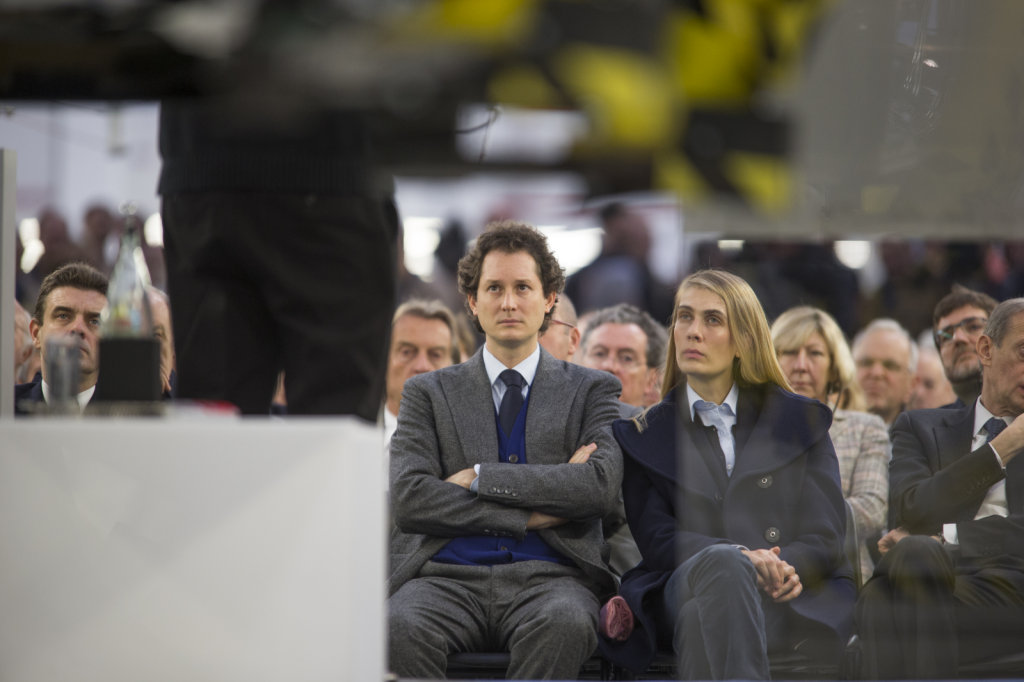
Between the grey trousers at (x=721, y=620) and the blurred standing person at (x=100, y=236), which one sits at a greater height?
the blurred standing person at (x=100, y=236)

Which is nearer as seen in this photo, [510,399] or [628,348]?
[510,399]

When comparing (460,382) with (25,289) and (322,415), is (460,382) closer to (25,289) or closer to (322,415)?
(322,415)

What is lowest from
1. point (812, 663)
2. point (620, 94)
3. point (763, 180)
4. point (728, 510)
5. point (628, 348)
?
point (812, 663)

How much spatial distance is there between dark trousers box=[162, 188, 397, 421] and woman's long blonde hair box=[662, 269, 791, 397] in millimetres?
751

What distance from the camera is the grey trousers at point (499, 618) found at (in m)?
2.25

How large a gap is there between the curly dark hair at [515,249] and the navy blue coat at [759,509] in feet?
1.39

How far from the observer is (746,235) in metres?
2.30

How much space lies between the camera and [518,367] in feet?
8.41

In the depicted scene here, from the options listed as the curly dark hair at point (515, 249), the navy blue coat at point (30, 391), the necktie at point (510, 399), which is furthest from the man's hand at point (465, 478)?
the navy blue coat at point (30, 391)

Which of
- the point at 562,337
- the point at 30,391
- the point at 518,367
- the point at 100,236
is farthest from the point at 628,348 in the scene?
the point at 30,391

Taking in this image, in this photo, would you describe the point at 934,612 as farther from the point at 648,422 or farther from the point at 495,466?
the point at 495,466

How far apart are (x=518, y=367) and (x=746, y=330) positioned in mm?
512

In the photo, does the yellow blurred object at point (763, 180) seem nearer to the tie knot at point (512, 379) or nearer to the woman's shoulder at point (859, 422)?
the woman's shoulder at point (859, 422)

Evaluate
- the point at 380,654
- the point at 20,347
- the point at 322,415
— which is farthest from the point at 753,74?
the point at 20,347
